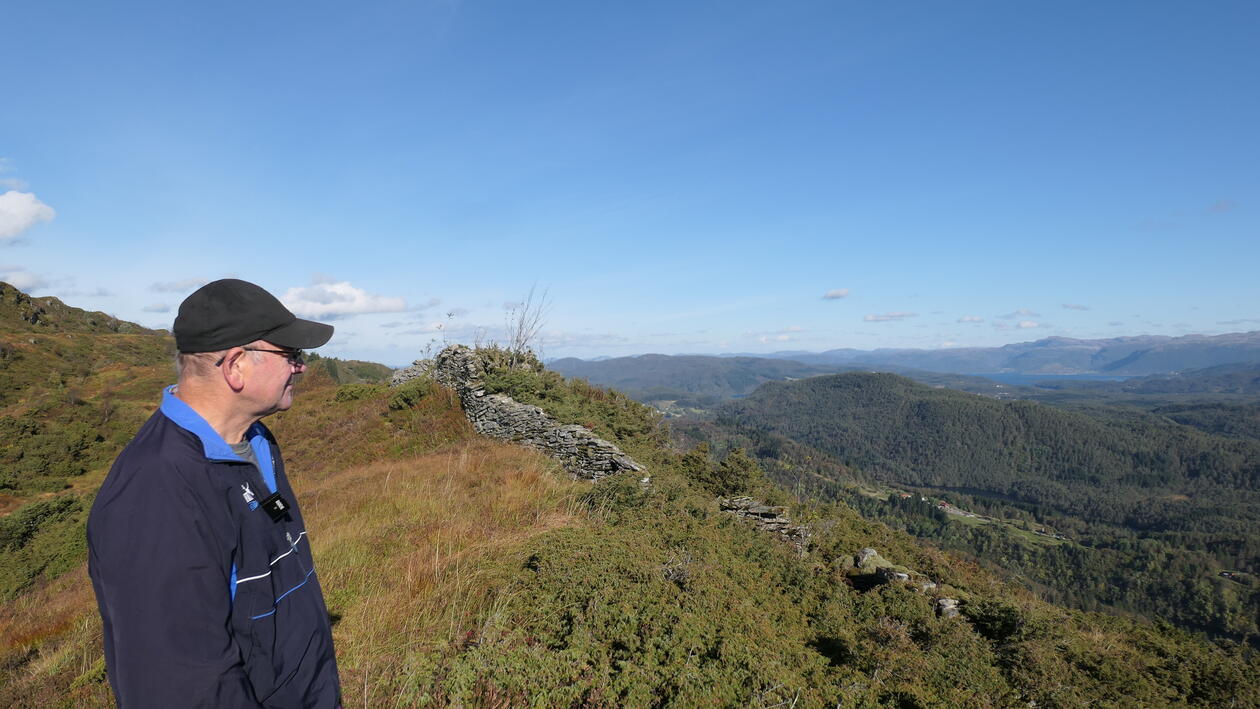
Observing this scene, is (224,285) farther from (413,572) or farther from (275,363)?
(413,572)

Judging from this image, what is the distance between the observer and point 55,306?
4594cm

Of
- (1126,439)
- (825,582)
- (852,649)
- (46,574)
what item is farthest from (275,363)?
(1126,439)

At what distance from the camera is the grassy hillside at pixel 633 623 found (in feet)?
10.8

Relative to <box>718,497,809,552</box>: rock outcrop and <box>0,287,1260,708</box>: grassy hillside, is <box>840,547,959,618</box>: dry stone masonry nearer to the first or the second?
<box>0,287,1260,708</box>: grassy hillside

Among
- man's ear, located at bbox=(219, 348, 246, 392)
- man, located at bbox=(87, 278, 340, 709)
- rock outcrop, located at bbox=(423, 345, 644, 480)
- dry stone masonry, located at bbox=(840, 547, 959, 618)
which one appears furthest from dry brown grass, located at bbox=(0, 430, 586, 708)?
dry stone masonry, located at bbox=(840, 547, 959, 618)

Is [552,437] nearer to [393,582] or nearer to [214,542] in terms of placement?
[393,582]

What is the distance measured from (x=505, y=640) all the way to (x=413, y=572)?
1493mm

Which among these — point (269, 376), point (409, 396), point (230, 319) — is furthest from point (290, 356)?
point (409, 396)

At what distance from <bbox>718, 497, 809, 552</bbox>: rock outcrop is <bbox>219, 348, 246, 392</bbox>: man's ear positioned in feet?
22.4

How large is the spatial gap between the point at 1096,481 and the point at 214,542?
7235 inches

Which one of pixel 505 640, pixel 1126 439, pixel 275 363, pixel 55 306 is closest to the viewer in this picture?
pixel 275 363

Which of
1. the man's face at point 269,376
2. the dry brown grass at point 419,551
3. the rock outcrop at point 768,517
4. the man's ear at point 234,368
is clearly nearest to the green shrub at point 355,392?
the dry brown grass at point 419,551

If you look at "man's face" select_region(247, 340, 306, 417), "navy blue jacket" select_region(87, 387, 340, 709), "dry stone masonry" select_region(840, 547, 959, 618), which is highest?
"man's face" select_region(247, 340, 306, 417)

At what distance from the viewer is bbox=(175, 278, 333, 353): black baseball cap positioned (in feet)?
4.90
